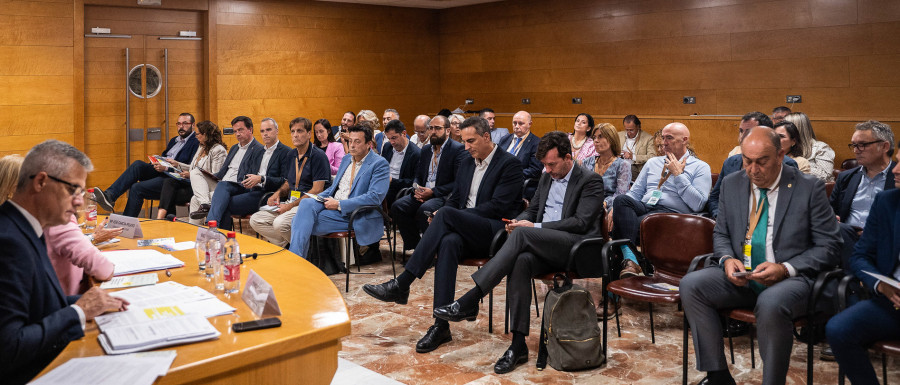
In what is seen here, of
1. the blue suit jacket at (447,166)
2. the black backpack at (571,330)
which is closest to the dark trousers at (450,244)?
the black backpack at (571,330)

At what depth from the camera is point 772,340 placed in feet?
10.7

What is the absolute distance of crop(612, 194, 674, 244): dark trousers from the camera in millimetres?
5262

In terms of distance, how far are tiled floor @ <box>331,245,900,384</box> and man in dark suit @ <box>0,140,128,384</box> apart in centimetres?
199

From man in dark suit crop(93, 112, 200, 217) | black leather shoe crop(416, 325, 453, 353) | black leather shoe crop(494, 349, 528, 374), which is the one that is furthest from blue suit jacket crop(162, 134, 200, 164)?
black leather shoe crop(494, 349, 528, 374)

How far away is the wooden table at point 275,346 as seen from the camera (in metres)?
2.09

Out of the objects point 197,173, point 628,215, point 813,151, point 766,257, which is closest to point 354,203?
point 628,215

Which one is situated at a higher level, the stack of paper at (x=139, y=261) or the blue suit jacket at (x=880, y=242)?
the blue suit jacket at (x=880, y=242)

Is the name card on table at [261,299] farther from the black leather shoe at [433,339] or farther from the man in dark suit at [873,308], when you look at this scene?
the man in dark suit at [873,308]

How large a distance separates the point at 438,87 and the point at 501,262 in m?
9.26

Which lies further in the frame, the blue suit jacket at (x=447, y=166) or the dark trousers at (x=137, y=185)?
the dark trousers at (x=137, y=185)

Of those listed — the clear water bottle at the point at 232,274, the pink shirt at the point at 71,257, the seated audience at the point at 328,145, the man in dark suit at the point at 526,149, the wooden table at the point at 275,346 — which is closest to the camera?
the wooden table at the point at 275,346

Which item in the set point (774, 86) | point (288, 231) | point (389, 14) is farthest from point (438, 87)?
point (288, 231)

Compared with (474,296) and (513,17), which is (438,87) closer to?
(513,17)

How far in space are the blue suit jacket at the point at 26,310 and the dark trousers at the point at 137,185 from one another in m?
6.05
